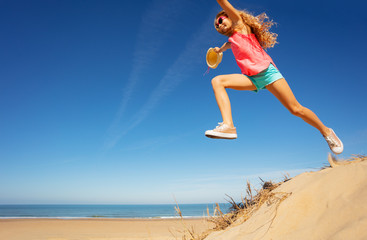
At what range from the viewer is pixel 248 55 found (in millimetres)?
2875

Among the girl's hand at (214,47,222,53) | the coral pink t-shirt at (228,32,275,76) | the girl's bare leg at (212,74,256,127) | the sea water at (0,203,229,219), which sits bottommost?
the sea water at (0,203,229,219)

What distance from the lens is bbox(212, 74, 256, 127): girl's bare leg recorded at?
8.88 feet

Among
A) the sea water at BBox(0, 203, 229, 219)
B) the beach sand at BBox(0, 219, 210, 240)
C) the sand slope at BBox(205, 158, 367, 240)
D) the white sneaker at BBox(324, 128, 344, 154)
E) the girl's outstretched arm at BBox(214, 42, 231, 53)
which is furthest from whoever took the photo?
the sea water at BBox(0, 203, 229, 219)

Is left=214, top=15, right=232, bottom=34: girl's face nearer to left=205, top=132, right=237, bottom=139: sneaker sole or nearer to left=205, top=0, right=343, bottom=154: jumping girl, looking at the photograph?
left=205, top=0, right=343, bottom=154: jumping girl

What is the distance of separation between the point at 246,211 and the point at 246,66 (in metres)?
1.63

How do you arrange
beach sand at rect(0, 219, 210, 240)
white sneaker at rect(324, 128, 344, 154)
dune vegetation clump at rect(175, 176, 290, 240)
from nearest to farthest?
1. dune vegetation clump at rect(175, 176, 290, 240)
2. white sneaker at rect(324, 128, 344, 154)
3. beach sand at rect(0, 219, 210, 240)

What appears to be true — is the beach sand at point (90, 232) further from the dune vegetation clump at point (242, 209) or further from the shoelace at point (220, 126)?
the shoelace at point (220, 126)

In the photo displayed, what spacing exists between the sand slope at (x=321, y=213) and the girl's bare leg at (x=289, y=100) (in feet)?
3.47

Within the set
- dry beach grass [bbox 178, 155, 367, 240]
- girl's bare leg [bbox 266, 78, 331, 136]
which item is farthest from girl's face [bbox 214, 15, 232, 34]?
dry beach grass [bbox 178, 155, 367, 240]

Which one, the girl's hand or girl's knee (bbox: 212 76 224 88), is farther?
the girl's hand

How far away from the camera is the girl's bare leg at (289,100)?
9.02 feet

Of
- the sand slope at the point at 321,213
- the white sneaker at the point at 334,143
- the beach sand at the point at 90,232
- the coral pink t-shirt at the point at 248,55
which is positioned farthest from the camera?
the beach sand at the point at 90,232

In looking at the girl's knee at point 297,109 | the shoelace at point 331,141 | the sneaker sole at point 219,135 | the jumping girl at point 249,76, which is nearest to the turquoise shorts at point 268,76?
the jumping girl at point 249,76

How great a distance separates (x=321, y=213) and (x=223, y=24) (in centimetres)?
243
